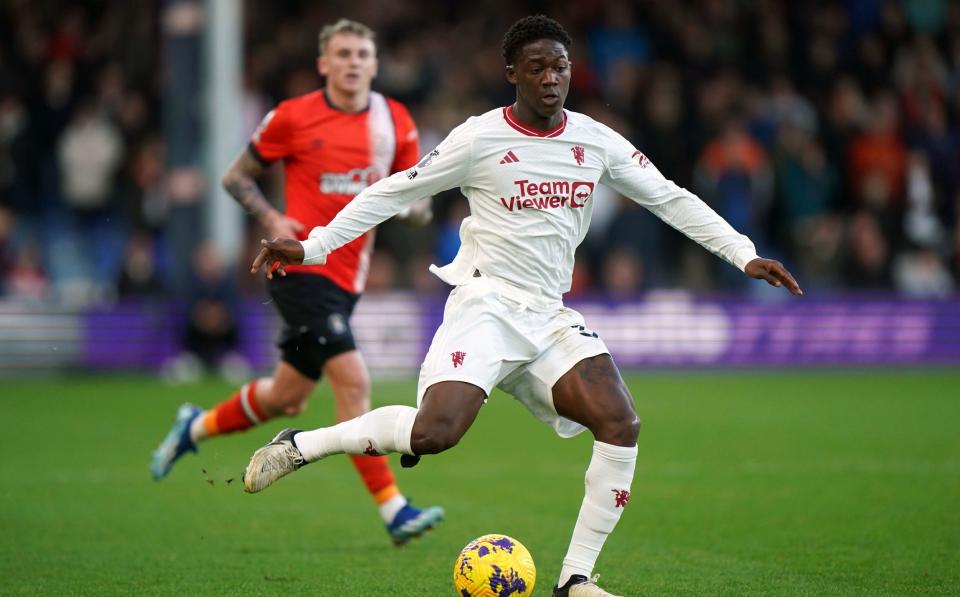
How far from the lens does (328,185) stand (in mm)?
8398

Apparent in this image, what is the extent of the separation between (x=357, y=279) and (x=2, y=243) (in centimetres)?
1062

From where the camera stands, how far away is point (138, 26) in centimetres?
2083

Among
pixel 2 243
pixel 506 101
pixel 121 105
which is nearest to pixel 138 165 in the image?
pixel 121 105

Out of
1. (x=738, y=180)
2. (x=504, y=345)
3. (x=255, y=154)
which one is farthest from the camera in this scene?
(x=738, y=180)

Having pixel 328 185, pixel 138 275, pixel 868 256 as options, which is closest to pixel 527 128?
pixel 328 185

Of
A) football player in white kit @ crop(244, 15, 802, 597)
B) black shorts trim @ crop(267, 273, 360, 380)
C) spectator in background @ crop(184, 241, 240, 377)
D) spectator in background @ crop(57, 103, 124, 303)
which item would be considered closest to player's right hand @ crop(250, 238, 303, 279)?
football player in white kit @ crop(244, 15, 802, 597)

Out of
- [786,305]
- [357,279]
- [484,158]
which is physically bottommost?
[786,305]

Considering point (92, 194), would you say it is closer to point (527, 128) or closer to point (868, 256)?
point (868, 256)

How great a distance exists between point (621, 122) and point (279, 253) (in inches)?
560

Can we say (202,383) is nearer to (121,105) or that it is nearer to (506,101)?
(121,105)

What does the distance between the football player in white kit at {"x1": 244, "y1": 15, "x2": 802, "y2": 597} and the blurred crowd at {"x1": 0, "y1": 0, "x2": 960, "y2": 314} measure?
1162 cm

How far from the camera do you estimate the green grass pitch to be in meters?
6.75

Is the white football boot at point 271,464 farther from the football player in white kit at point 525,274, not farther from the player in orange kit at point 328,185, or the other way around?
the player in orange kit at point 328,185

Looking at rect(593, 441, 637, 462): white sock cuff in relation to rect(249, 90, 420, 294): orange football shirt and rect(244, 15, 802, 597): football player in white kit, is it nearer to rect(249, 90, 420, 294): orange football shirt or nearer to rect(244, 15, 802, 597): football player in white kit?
rect(244, 15, 802, 597): football player in white kit
